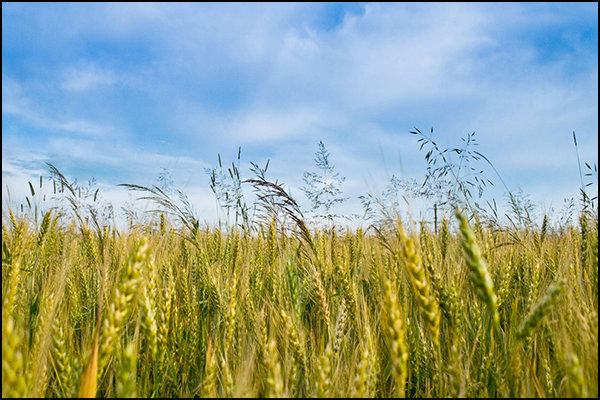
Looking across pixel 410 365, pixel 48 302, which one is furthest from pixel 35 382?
pixel 410 365

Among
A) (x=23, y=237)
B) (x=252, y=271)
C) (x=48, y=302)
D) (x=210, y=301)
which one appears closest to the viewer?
(x=48, y=302)

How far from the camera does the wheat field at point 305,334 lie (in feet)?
3.37

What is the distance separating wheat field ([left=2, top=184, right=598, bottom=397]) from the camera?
3.37 ft

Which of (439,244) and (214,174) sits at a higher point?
(214,174)

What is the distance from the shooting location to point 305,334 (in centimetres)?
177

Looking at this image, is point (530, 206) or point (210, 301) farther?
point (530, 206)

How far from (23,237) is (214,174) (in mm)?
1657

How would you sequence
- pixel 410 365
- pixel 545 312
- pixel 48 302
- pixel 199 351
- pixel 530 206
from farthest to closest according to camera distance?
pixel 530 206
pixel 199 351
pixel 410 365
pixel 48 302
pixel 545 312

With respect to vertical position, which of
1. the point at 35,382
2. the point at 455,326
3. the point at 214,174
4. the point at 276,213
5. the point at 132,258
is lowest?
the point at 35,382

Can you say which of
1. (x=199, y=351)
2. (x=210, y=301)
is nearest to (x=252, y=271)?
(x=210, y=301)

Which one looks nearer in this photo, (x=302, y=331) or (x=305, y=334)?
(x=302, y=331)

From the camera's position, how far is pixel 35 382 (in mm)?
1133

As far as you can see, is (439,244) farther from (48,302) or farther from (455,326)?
(48,302)

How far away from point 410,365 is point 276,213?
1379 millimetres
